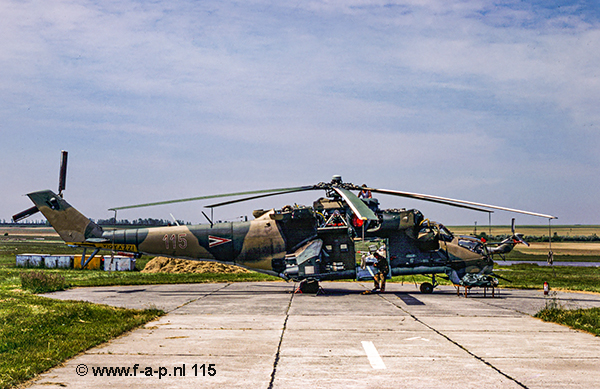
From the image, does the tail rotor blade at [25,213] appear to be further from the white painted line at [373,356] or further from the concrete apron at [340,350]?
the white painted line at [373,356]

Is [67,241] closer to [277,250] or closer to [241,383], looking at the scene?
[277,250]

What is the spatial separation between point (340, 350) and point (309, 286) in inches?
468

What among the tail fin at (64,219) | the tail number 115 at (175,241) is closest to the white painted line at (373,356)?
the tail number 115 at (175,241)

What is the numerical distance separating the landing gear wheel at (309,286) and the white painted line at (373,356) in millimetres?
10882

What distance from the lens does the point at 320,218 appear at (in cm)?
2188

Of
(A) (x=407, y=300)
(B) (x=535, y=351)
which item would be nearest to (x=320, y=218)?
(A) (x=407, y=300)

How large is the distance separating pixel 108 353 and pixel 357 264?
13.9 metres

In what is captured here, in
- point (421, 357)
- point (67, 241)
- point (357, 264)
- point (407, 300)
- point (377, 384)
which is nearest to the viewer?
point (377, 384)

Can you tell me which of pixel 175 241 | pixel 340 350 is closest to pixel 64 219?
pixel 175 241

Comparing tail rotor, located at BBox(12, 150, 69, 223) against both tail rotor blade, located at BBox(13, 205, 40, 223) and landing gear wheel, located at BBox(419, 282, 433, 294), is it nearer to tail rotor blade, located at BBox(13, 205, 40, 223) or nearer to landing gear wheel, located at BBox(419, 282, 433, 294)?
tail rotor blade, located at BBox(13, 205, 40, 223)

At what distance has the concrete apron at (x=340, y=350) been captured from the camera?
7.74m

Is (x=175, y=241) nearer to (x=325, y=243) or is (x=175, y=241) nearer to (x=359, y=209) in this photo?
(x=325, y=243)

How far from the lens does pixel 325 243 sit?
2178cm

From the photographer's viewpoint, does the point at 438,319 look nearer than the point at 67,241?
Yes
